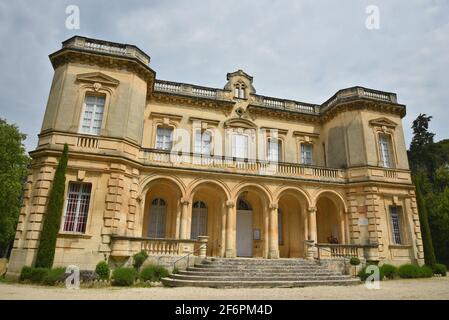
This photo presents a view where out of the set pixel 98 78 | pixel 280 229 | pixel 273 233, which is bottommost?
pixel 273 233

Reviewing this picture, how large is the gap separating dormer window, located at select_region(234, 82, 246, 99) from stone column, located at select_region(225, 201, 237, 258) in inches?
313

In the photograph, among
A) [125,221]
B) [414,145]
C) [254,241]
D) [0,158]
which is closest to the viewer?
[125,221]

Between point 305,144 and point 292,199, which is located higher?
point 305,144

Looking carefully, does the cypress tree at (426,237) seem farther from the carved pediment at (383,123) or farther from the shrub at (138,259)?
the shrub at (138,259)

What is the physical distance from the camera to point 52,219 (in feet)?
38.8

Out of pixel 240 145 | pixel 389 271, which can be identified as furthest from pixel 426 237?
pixel 240 145

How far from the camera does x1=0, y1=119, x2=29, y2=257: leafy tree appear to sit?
76.2ft

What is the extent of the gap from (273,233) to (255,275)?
14.8 ft

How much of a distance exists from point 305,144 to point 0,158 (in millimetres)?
23556

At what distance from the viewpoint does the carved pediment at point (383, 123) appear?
18.7m

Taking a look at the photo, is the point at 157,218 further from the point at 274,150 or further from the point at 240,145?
the point at 274,150
